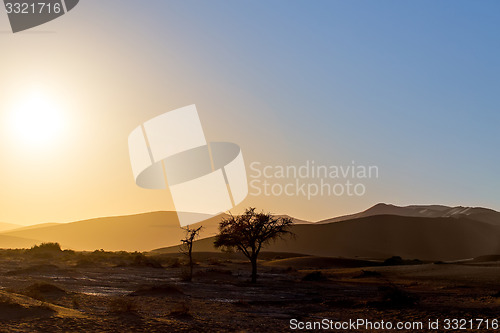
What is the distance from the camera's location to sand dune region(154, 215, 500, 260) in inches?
4070

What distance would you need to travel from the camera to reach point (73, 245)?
188 m

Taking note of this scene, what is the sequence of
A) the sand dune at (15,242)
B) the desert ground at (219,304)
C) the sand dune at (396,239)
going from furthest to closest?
the sand dune at (15,242)
the sand dune at (396,239)
the desert ground at (219,304)

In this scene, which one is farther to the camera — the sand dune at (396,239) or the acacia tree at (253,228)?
the sand dune at (396,239)

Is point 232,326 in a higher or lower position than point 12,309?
lower

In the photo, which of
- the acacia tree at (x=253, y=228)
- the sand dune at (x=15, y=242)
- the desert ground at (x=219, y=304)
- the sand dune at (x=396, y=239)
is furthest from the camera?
the sand dune at (x=15, y=242)

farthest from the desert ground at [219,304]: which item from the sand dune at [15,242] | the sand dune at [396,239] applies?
the sand dune at [15,242]

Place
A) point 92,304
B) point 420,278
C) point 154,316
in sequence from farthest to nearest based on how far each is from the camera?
point 420,278
point 92,304
point 154,316

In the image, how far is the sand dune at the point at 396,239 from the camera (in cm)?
10338

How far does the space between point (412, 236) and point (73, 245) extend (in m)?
133

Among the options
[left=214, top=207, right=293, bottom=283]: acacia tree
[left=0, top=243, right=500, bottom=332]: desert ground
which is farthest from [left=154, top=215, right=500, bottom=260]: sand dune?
[left=0, top=243, right=500, bottom=332]: desert ground

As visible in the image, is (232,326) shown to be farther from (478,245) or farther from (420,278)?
(478,245)

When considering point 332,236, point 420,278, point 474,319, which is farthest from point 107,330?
point 332,236

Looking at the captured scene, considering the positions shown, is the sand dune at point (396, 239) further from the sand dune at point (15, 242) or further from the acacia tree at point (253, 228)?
the sand dune at point (15, 242)

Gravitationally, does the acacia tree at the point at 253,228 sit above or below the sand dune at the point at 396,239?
above
